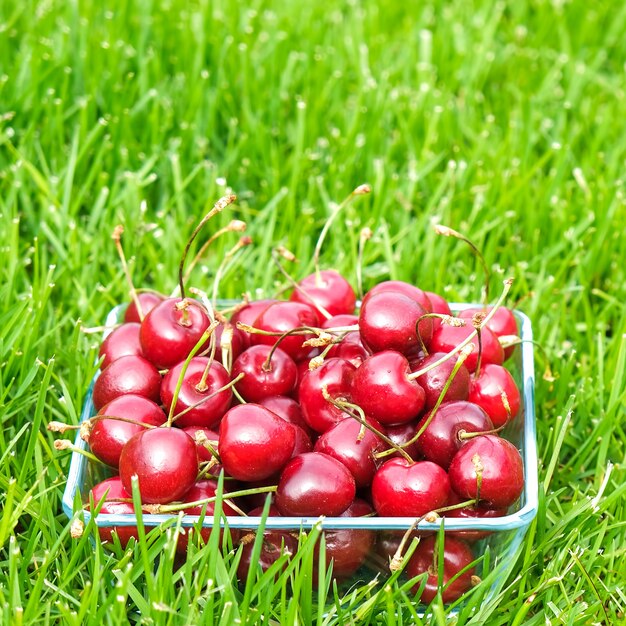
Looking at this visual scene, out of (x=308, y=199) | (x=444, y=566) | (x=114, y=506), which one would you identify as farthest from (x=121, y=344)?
(x=308, y=199)

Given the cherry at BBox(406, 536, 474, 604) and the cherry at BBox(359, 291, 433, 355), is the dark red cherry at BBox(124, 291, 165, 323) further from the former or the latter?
the cherry at BBox(406, 536, 474, 604)

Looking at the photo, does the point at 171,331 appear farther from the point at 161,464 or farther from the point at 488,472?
the point at 488,472

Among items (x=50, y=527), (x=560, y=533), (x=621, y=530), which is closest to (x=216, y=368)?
(x=50, y=527)

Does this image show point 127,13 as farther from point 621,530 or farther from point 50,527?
point 621,530

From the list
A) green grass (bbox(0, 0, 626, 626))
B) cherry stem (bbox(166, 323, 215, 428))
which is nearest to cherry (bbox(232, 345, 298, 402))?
cherry stem (bbox(166, 323, 215, 428))

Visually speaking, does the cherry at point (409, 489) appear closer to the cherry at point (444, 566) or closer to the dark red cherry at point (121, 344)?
the cherry at point (444, 566)

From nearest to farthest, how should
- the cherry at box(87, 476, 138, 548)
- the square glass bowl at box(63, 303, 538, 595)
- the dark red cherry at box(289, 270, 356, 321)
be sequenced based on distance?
1. the square glass bowl at box(63, 303, 538, 595)
2. the cherry at box(87, 476, 138, 548)
3. the dark red cherry at box(289, 270, 356, 321)

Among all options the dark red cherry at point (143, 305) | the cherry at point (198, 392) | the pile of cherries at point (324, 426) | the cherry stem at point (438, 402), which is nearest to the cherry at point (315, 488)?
the pile of cherries at point (324, 426)
